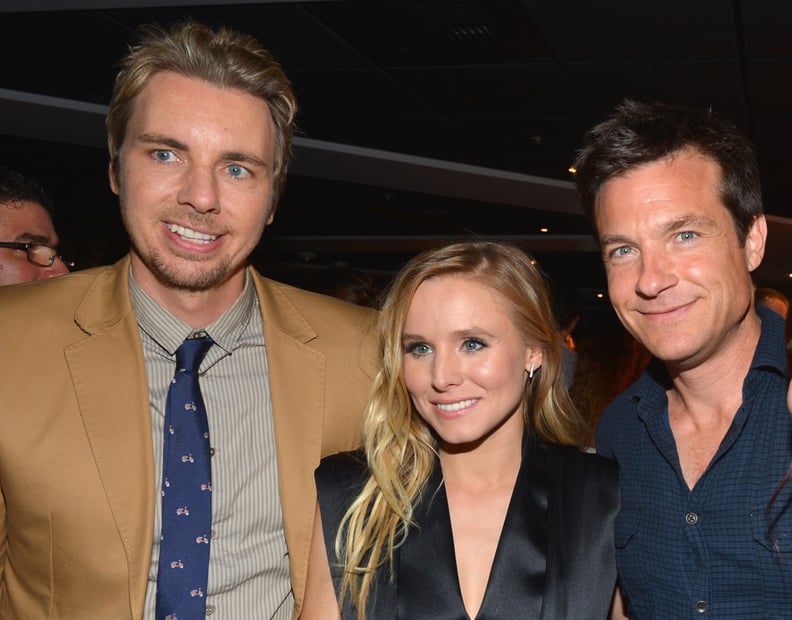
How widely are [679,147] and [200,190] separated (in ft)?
3.88

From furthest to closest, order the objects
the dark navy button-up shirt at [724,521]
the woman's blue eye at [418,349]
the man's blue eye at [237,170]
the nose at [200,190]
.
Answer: the woman's blue eye at [418,349], the man's blue eye at [237,170], the nose at [200,190], the dark navy button-up shirt at [724,521]

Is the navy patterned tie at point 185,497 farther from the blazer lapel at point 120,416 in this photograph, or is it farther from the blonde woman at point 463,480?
the blonde woman at point 463,480

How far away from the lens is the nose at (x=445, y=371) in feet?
6.97

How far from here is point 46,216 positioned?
3424 millimetres

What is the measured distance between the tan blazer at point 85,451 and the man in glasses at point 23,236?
4.14ft

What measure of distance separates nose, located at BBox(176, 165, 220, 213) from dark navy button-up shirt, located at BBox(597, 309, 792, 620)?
1257mm

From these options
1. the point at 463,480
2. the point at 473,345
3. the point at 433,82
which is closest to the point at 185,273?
the point at 473,345

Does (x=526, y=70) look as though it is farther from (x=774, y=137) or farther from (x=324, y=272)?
(x=774, y=137)

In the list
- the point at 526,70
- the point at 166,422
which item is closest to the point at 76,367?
the point at 166,422

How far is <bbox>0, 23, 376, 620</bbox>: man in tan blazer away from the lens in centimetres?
189

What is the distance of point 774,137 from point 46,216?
5684mm

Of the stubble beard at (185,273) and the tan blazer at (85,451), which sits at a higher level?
the stubble beard at (185,273)

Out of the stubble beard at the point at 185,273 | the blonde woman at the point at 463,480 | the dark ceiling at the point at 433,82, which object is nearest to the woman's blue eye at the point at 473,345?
the blonde woman at the point at 463,480

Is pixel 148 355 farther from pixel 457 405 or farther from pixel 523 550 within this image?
pixel 523 550
